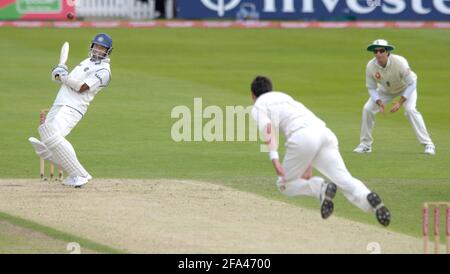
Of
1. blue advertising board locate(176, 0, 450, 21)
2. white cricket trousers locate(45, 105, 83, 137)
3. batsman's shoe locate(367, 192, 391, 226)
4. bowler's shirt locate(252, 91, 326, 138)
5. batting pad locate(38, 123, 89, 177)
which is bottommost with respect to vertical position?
batsman's shoe locate(367, 192, 391, 226)

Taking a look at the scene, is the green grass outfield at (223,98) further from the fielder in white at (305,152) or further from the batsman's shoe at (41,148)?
the batsman's shoe at (41,148)

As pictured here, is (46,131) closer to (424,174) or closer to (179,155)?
(179,155)

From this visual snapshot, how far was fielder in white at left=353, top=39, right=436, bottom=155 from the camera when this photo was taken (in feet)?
59.1

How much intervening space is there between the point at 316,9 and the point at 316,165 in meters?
24.3

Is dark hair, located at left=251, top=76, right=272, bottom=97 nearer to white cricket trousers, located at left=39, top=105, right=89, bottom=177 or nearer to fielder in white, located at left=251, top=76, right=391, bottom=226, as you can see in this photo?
fielder in white, located at left=251, top=76, right=391, bottom=226

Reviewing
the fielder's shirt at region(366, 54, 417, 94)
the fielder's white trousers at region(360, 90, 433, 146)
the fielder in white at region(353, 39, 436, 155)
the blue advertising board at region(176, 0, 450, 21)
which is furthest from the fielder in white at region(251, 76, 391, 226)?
the blue advertising board at region(176, 0, 450, 21)

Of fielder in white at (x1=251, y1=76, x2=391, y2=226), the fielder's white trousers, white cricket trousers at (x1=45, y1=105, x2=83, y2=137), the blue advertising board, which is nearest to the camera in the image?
fielder in white at (x1=251, y1=76, x2=391, y2=226)

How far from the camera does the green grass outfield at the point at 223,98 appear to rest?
1655 centimetres

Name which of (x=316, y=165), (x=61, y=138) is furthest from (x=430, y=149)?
(x=316, y=165)

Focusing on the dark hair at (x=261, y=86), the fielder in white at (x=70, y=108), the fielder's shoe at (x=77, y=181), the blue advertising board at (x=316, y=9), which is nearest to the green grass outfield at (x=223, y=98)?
the blue advertising board at (x=316, y=9)

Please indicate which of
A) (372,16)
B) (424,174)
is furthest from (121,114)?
(372,16)

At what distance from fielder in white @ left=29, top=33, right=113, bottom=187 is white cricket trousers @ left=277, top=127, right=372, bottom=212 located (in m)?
3.60

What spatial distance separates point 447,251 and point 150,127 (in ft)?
36.4

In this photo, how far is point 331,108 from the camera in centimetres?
2352
